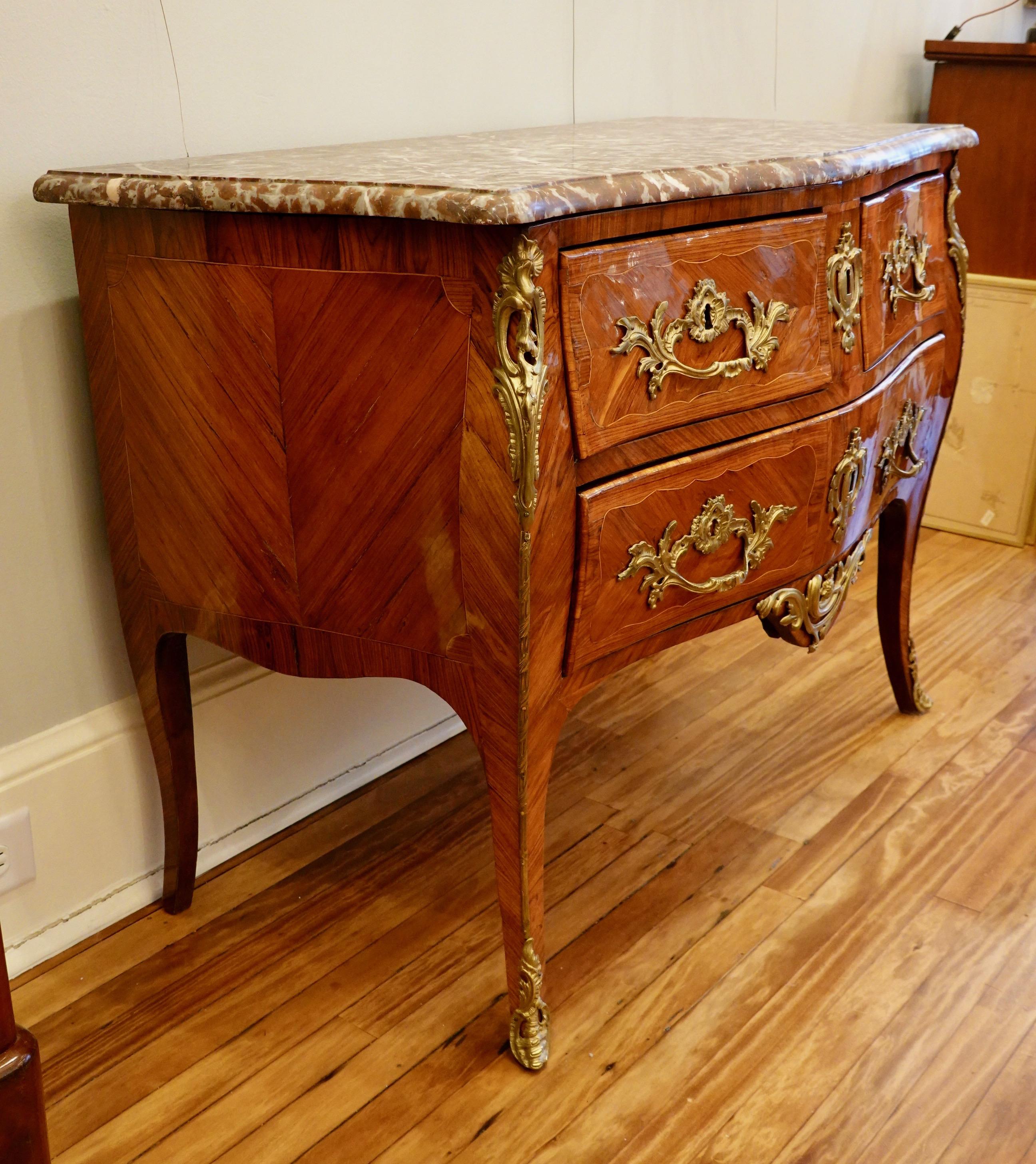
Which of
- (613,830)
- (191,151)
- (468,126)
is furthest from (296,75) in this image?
(613,830)

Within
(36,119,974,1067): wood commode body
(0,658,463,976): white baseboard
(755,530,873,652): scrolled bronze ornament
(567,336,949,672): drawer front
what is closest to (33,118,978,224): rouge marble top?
(36,119,974,1067): wood commode body

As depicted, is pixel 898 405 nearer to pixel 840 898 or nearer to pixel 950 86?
pixel 840 898

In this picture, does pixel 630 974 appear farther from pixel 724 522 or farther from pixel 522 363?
pixel 522 363

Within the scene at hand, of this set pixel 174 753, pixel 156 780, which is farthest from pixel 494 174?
pixel 156 780

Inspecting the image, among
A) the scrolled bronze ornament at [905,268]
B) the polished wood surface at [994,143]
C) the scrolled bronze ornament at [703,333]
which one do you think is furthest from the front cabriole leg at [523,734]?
the polished wood surface at [994,143]

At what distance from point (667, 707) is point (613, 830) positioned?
0.37 meters

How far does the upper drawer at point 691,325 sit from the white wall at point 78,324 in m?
0.58

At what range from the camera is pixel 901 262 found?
4.62ft

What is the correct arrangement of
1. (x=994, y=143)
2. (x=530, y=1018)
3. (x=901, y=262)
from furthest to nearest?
1. (x=994, y=143)
2. (x=901, y=262)
3. (x=530, y=1018)

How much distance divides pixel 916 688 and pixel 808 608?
61 cm

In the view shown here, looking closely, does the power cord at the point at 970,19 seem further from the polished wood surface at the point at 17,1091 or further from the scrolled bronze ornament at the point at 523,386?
the polished wood surface at the point at 17,1091

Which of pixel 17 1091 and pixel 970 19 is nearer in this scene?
pixel 17 1091

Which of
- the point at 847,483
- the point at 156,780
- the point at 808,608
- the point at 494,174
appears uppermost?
the point at 494,174

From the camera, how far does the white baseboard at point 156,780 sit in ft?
4.38
